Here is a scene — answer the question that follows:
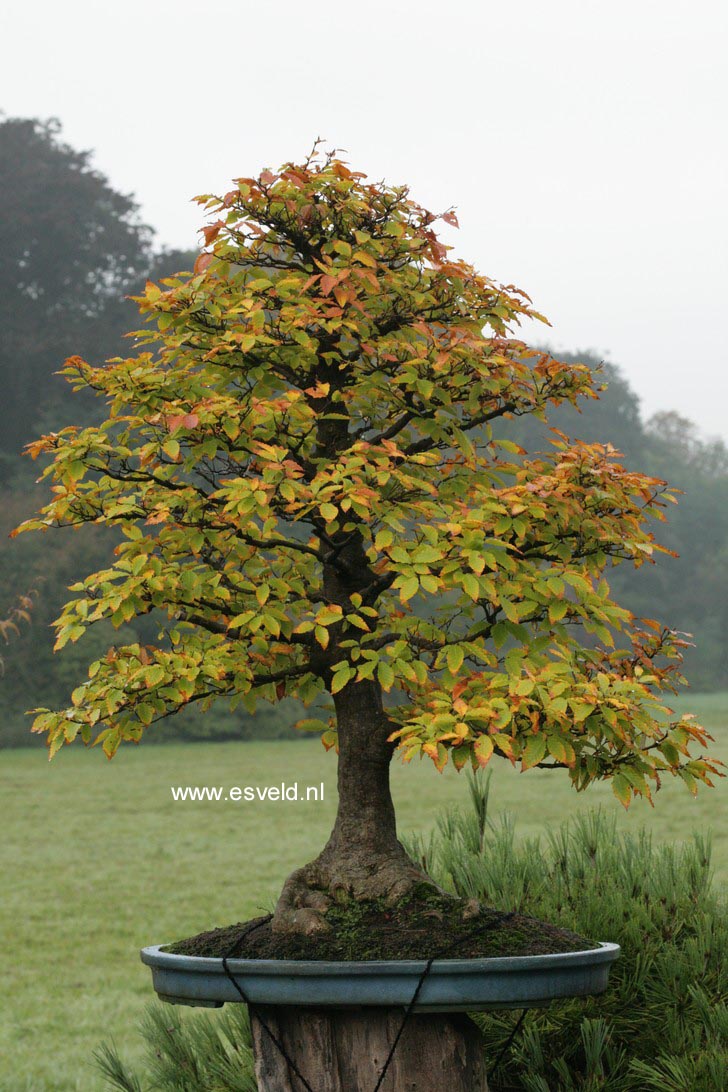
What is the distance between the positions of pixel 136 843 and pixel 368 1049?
7.30 meters

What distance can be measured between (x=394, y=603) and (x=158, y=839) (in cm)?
655

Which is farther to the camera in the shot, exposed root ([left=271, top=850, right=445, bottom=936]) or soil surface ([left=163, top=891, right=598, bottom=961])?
exposed root ([left=271, top=850, right=445, bottom=936])

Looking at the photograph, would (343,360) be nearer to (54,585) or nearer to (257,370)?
(257,370)

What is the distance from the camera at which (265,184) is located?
11.0 ft

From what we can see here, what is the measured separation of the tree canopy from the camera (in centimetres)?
292

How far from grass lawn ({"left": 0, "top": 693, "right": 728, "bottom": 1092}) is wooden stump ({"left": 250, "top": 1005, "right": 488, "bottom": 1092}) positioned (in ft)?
4.71

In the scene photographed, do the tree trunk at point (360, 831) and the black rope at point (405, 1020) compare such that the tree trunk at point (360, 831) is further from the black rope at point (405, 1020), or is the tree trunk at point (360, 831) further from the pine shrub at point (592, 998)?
the pine shrub at point (592, 998)

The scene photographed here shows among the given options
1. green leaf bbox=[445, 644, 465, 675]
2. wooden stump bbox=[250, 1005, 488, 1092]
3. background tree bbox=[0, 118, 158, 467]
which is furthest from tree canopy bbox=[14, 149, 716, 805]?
background tree bbox=[0, 118, 158, 467]

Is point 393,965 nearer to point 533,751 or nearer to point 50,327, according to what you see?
point 533,751

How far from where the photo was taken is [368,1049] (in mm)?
2797

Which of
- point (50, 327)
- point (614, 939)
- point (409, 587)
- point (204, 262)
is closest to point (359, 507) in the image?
point (409, 587)

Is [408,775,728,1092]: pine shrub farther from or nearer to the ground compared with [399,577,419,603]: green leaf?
nearer to the ground

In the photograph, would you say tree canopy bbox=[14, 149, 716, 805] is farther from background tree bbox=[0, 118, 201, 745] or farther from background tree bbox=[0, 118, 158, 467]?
background tree bbox=[0, 118, 158, 467]

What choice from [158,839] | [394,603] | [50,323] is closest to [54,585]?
[50,323]
